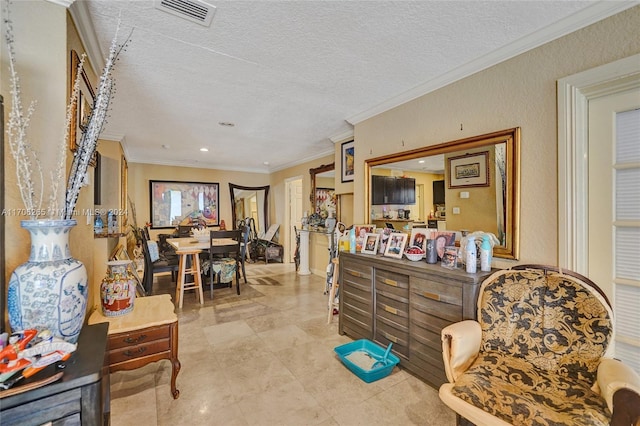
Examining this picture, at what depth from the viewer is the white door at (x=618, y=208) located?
154 centimetres

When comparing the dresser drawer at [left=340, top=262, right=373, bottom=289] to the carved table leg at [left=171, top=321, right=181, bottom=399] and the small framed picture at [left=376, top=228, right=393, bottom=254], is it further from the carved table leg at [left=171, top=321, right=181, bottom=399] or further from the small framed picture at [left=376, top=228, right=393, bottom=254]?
the carved table leg at [left=171, top=321, right=181, bottom=399]

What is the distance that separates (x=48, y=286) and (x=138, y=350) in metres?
0.90

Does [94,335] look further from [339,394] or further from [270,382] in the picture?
[339,394]

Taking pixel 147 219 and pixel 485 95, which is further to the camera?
pixel 147 219

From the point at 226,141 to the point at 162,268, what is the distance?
85.5 inches

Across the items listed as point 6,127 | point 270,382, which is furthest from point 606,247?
point 6,127

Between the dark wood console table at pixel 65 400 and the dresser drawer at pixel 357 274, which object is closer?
the dark wood console table at pixel 65 400

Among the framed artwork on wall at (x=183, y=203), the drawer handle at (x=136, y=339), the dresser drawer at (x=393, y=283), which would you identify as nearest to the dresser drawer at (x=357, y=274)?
the dresser drawer at (x=393, y=283)

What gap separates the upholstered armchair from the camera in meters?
1.12

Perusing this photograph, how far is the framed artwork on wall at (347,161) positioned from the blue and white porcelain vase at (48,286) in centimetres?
330

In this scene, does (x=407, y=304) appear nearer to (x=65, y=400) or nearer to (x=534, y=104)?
(x=534, y=104)

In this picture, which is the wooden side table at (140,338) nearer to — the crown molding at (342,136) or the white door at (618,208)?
the white door at (618,208)

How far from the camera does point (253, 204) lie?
7.46m

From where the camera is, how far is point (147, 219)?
6.04 m
